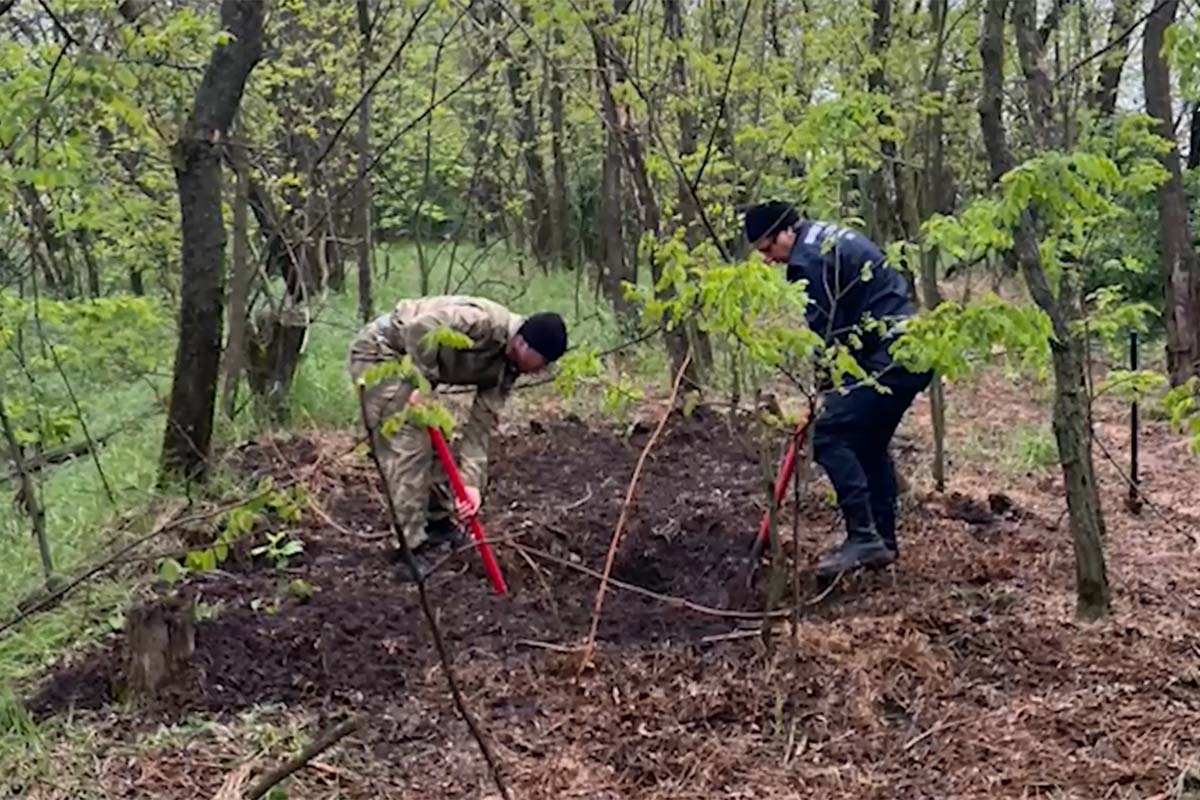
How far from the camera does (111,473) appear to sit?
298 inches

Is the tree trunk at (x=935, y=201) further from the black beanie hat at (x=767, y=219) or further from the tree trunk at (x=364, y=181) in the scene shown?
the tree trunk at (x=364, y=181)

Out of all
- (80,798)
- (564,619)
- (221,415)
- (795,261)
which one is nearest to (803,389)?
(795,261)

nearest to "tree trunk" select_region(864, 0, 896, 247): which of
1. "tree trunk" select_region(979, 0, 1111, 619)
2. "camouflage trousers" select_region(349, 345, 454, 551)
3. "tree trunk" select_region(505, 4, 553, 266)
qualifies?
"tree trunk" select_region(979, 0, 1111, 619)

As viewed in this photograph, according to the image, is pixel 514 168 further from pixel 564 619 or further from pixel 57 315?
pixel 564 619

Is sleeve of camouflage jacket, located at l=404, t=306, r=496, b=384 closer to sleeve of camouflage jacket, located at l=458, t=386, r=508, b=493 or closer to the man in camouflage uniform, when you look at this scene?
the man in camouflage uniform

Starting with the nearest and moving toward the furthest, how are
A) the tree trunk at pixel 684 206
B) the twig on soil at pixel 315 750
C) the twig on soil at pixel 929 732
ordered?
the twig on soil at pixel 315 750
the twig on soil at pixel 929 732
the tree trunk at pixel 684 206

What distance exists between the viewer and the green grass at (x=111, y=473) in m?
4.95

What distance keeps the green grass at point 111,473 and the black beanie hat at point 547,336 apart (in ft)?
6.46

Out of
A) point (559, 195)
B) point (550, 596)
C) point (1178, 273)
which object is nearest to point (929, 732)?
point (550, 596)

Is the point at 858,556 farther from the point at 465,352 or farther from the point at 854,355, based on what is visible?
the point at 465,352

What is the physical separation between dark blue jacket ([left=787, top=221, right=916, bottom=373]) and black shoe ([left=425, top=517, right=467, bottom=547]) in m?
1.97

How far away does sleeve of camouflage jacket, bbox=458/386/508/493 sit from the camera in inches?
230

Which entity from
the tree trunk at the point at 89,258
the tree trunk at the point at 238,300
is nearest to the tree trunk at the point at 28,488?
the tree trunk at the point at 238,300

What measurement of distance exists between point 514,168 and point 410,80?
3808 millimetres
